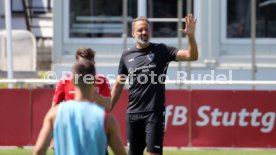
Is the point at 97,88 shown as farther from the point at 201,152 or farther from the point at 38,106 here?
the point at 38,106

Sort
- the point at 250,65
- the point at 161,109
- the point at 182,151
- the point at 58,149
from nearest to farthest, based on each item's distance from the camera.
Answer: the point at 58,149
the point at 161,109
the point at 182,151
the point at 250,65

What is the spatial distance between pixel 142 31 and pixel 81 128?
11.8 feet

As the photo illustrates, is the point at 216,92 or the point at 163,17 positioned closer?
the point at 216,92

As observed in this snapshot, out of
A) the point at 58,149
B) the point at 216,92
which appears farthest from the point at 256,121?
the point at 58,149

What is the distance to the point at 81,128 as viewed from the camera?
6285 millimetres

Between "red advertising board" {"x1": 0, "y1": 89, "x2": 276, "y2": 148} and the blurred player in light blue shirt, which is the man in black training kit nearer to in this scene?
the blurred player in light blue shirt

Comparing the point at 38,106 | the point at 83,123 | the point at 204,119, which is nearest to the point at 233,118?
the point at 204,119

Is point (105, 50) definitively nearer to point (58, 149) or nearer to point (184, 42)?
point (184, 42)

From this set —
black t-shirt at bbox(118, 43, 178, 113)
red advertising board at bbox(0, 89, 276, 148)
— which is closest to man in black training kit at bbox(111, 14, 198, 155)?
black t-shirt at bbox(118, 43, 178, 113)

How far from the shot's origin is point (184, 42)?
20219 mm

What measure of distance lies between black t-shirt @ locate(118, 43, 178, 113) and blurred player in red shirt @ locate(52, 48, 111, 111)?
619 mm

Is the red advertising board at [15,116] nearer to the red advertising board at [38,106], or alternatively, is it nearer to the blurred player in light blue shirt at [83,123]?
the red advertising board at [38,106]

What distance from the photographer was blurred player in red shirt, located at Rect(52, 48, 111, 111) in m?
8.87

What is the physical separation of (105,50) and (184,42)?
71.0 inches
